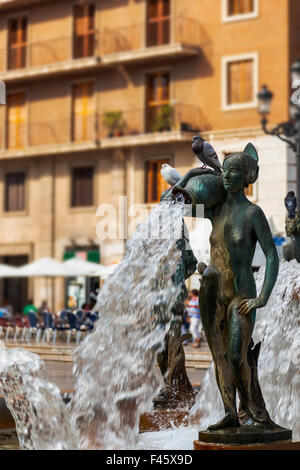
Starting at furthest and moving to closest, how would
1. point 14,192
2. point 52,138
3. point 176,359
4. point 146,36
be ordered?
point 14,192
point 52,138
point 146,36
point 176,359

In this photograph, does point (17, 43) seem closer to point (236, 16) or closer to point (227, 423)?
point (236, 16)

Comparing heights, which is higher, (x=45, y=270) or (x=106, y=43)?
(x=106, y=43)

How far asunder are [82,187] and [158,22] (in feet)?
19.5

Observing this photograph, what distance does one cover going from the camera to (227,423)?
21.5 ft

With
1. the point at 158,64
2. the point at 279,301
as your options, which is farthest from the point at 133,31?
the point at 279,301

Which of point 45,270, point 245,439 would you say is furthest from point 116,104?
point 245,439

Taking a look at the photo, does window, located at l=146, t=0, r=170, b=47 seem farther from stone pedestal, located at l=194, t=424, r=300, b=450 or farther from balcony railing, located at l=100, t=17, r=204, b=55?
stone pedestal, located at l=194, t=424, r=300, b=450

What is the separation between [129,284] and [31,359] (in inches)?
64.4

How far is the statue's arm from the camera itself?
651 cm

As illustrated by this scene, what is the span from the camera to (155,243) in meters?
8.21

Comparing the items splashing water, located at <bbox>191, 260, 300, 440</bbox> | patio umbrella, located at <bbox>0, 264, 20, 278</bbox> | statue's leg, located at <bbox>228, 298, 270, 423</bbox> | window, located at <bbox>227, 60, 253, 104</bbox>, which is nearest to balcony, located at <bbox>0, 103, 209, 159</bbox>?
window, located at <bbox>227, 60, 253, 104</bbox>

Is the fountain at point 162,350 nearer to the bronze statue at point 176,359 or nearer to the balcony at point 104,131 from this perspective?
the bronze statue at point 176,359

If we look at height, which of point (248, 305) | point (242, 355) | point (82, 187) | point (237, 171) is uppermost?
point (82, 187)
